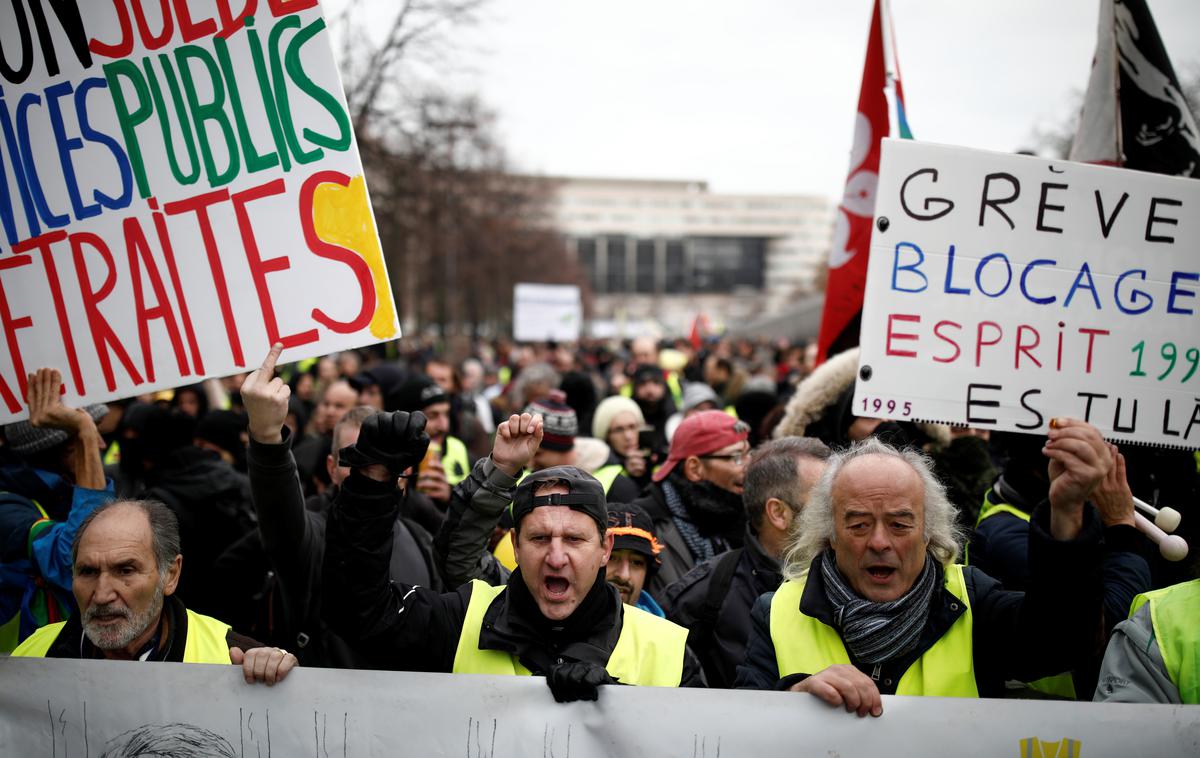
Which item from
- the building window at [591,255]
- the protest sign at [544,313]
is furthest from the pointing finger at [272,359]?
the building window at [591,255]

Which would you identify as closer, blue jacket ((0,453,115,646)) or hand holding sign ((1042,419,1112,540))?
hand holding sign ((1042,419,1112,540))

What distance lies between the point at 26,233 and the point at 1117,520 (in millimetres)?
3225

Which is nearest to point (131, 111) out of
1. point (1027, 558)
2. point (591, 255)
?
point (1027, 558)

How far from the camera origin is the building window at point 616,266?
127812 millimetres

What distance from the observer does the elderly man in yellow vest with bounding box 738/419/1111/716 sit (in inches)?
88.7

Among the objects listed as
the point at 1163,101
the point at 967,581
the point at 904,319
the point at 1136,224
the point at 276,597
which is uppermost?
the point at 1163,101

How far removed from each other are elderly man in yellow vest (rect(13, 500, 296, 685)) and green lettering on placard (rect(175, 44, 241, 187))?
3.39 feet

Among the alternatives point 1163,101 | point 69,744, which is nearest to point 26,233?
point 69,744

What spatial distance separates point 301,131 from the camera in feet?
9.91

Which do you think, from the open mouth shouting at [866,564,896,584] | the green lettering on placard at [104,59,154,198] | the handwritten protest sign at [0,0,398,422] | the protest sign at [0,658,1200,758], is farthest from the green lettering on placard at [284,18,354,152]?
the open mouth shouting at [866,564,896,584]

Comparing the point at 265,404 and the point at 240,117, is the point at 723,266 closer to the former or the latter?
the point at 240,117

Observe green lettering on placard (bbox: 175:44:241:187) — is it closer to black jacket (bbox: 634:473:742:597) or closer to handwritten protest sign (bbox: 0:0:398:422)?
handwritten protest sign (bbox: 0:0:398:422)

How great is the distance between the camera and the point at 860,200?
513 centimetres

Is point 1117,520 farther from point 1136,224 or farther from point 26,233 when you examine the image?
point 26,233
